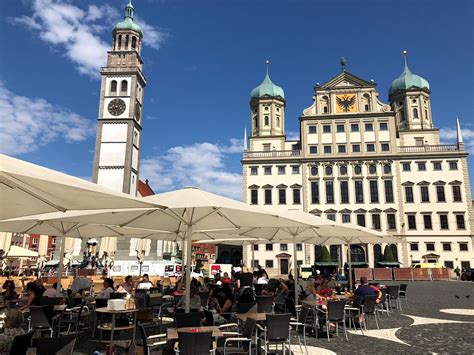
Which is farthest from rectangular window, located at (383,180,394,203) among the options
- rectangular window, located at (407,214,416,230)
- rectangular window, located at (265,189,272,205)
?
rectangular window, located at (265,189,272,205)

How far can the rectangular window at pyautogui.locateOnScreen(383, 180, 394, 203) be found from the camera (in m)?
49.3

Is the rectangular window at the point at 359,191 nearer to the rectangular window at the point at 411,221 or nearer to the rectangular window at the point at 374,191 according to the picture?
the rectangular window at the point at 374,191

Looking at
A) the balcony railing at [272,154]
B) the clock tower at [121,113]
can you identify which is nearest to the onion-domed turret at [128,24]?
the clock tower at [121,113]

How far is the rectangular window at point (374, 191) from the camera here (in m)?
49.7

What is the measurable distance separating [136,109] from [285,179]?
846 inches

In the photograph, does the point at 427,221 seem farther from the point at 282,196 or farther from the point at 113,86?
the point at 113,86

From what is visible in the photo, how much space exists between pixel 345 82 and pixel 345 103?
3.11 m

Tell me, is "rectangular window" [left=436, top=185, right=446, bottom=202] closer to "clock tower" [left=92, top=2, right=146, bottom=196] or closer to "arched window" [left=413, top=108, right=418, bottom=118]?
"arched window" [left=413, top=108, right=418, bottom=118]

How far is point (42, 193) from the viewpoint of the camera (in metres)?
4.84

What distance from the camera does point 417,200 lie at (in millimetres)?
48781

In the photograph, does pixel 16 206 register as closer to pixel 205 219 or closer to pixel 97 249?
pixel 205 219

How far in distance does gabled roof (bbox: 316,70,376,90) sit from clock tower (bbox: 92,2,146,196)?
24.9 metres

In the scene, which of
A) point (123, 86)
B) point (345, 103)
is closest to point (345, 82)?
point (345, 103)

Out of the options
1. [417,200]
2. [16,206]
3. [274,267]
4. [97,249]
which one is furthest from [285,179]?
[16,206]
